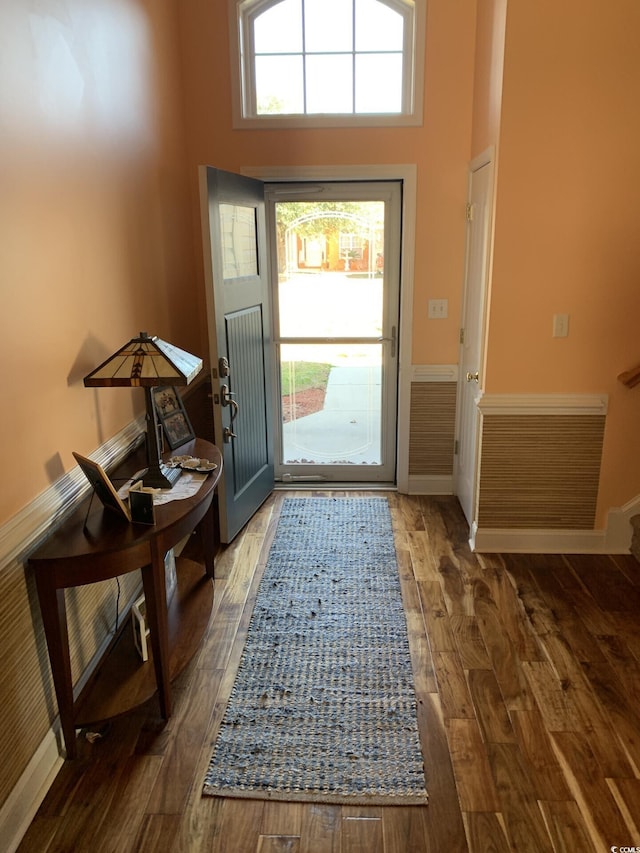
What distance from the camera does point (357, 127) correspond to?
357cm

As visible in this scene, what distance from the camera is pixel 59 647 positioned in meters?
1.81

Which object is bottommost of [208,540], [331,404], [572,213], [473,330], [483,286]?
[208,540]

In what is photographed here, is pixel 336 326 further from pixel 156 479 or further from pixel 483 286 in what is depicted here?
pixel 156 479

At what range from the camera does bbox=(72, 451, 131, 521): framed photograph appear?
1.86 metres

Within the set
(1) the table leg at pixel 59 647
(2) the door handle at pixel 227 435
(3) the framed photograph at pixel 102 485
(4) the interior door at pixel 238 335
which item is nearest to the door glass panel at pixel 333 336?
(4) the interior door at pixel 238 335

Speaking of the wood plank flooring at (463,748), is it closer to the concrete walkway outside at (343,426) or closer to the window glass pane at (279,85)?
the concrete walkway outside at (343,426)

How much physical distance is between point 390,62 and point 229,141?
1019mm

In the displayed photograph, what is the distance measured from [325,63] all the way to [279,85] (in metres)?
0.29

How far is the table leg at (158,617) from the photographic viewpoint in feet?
6.38

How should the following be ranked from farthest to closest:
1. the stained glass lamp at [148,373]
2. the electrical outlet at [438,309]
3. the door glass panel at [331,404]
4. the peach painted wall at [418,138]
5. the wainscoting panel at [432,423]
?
the door glass panel at [331,404], the wainscoting panel at [432,423], the electrical outlet at [438,309], the peach painted wall at [418,138], the stained glass lamp at [148,373]

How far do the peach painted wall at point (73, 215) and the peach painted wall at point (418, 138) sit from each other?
1.34 feet

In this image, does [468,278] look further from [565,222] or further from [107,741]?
[107,741]

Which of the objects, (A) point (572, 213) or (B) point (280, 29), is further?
(B) point (280, 29)

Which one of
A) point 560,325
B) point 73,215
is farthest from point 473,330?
Answer: point 73,215
